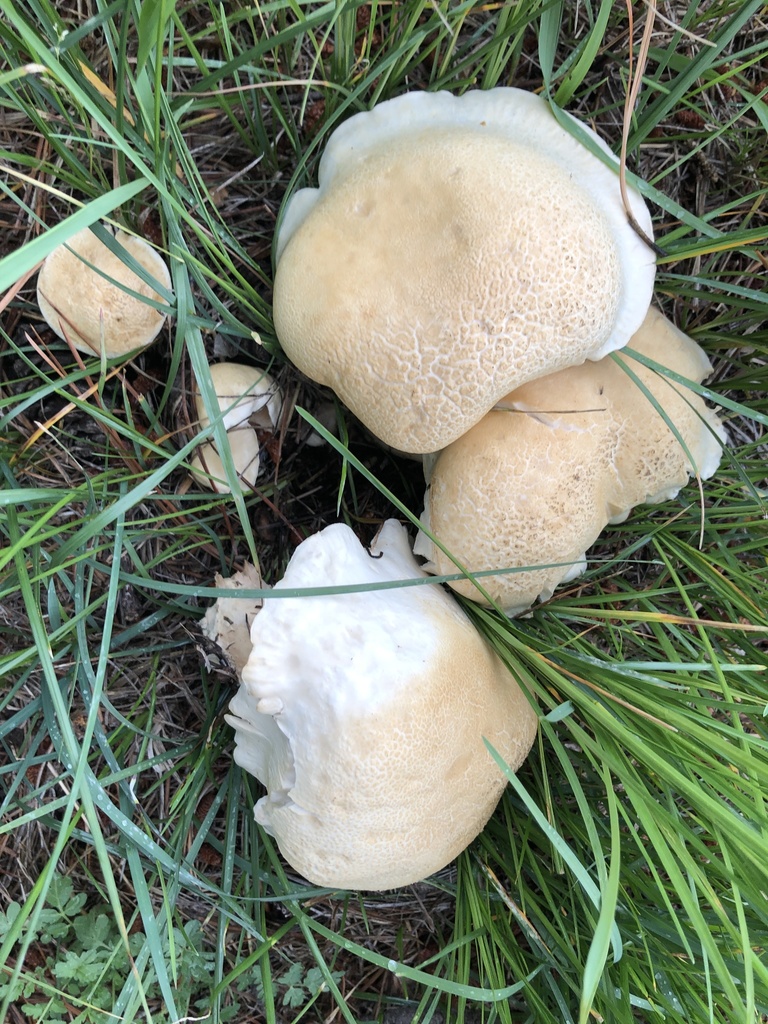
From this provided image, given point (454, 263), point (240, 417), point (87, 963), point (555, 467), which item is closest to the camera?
point (454, 263)

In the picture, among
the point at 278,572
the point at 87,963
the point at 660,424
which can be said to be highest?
the point at 660,424

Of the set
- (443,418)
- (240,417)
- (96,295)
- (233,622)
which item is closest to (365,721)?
(233,622)

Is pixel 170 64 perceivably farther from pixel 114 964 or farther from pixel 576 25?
pixel 114 964

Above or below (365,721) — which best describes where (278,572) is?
below

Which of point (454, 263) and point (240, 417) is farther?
point (240, 417)

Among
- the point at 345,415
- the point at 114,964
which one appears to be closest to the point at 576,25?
the point at 345,415

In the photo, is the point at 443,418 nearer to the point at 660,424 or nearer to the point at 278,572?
the point at 660,424
